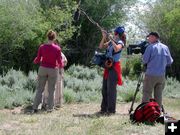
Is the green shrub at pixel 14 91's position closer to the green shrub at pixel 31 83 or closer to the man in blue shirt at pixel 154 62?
the green shrub at pixel 31 83

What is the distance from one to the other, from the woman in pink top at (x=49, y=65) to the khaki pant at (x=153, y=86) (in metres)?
2.17

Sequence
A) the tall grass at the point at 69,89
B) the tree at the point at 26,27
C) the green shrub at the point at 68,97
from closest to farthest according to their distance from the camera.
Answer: the tall grass at the point at 69,89 → the green shrub at the point at 68,97 → the tree at the point at 26,27

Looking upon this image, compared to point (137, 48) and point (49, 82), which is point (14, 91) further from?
point (137, 48)

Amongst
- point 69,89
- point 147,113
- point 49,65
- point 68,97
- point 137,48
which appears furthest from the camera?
point 69,89

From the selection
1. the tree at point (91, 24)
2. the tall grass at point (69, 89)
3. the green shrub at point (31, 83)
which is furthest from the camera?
the tree at point (91, 24)

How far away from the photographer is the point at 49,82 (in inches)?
434

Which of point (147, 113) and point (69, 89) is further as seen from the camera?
point (69, 89)

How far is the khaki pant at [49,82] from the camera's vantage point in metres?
10.9

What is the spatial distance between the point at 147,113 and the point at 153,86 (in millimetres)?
1217

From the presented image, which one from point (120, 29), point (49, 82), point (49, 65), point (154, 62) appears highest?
point (120, 29)

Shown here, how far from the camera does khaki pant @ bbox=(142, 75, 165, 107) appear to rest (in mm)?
10023

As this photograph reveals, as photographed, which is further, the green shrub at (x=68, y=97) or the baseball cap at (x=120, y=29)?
the green shrub at (x=68, y=97)

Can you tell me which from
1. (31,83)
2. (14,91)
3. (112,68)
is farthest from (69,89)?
(112,68)

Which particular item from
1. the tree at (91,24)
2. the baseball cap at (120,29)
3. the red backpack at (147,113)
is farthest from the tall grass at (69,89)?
the tree at (91,24)
